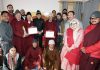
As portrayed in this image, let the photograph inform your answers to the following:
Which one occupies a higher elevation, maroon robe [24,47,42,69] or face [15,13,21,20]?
face [15,13,21,20]

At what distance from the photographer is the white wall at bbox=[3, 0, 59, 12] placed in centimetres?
859

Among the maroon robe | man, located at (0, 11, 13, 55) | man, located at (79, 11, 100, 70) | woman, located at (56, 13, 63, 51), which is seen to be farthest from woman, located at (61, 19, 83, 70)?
woman, located at (56, 13, 63, 51)

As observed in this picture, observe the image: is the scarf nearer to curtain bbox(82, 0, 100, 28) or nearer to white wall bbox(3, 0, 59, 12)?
curtain bbox(82, 0, 100, 28)

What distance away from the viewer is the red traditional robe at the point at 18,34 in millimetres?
5379

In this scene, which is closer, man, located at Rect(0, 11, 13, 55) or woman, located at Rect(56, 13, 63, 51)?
man, located at Rect(0, 11, 13, 55)

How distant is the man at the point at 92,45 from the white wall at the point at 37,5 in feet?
15.9

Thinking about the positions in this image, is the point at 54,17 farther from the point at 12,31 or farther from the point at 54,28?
the point at 12,31

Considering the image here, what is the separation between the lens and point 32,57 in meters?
5.23

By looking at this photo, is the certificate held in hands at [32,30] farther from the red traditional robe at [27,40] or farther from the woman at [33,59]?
the woman at [33,59]

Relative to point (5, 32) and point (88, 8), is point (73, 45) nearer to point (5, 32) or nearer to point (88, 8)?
point (5, 32)

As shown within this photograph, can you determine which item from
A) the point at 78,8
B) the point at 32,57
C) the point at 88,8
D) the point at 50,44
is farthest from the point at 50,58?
the point at 78,8

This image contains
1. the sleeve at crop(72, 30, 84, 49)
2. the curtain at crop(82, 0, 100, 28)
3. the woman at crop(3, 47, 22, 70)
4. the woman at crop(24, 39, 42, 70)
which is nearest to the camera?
the sleeve at crop(72, 30, 84, 49)

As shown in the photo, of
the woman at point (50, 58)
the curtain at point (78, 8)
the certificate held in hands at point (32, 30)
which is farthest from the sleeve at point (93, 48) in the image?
the curtain at point (78, 8)

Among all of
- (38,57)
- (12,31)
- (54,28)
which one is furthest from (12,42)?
(54,28)
